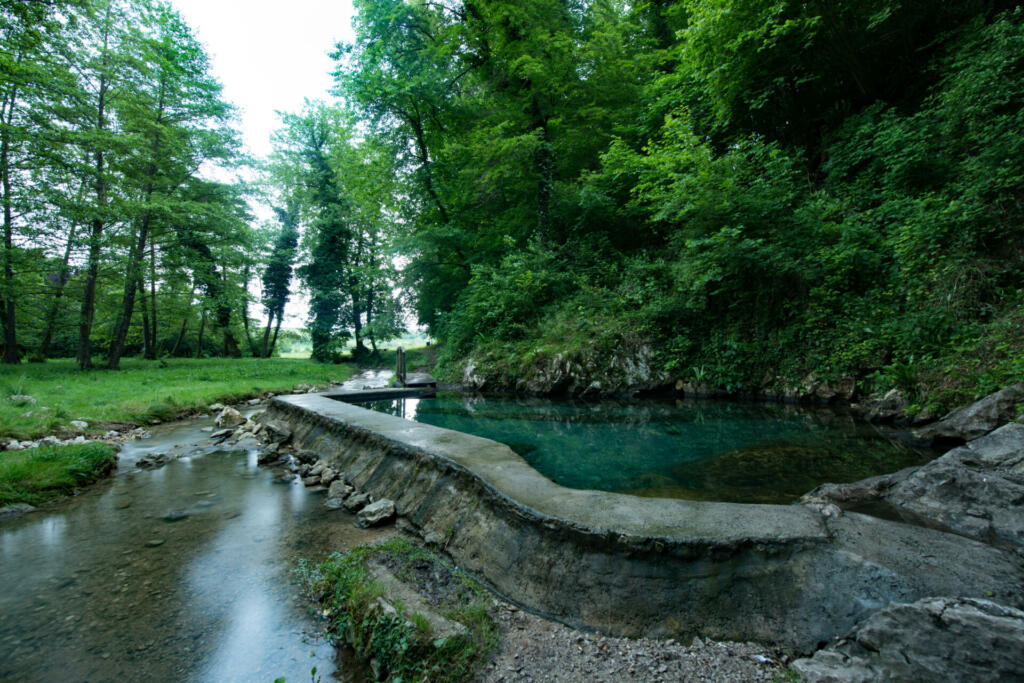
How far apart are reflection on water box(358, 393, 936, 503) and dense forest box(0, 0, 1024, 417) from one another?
5.03 ft

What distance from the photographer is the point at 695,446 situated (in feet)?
18.5

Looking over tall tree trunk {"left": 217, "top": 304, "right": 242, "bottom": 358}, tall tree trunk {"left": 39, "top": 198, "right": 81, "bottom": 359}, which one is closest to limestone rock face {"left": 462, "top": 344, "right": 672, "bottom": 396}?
tall tree trunk {"left": 39, "top": 198, "right": 81, "bottom": 359}

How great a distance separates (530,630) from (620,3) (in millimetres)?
24727

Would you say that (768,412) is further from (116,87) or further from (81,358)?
(116,87)

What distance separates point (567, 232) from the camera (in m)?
15.1

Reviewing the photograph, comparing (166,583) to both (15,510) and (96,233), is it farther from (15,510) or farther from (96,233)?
(96,233)

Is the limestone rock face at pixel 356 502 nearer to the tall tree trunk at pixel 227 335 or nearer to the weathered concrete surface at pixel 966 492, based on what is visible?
the weathered concrete surface at pixel 966 492

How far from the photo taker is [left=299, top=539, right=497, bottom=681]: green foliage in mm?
1976

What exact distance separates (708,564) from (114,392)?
1476cm

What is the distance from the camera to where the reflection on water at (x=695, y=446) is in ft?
13.7

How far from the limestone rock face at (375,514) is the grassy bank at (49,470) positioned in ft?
13.5

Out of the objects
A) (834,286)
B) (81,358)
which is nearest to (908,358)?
(834,286)

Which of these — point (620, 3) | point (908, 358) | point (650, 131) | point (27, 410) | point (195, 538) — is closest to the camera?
point (195, 538)

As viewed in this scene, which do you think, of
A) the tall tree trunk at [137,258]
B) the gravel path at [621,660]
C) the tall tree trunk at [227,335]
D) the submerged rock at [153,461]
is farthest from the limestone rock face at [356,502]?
the tall tree trunk at [227,335]
